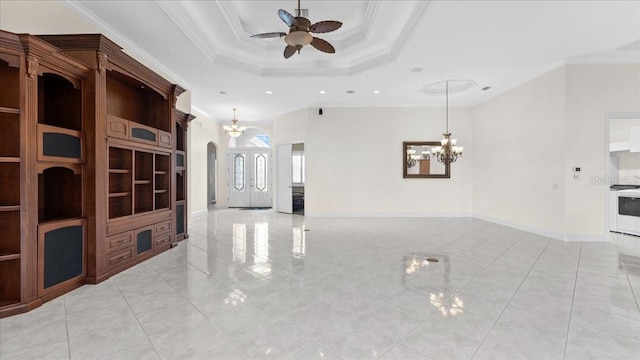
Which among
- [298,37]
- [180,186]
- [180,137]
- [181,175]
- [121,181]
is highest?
[298,37]

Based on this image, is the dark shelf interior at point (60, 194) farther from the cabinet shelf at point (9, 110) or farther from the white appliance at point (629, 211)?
the white appliance at point (629, 211)

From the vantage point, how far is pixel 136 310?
2428mm

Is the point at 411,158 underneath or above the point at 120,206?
above

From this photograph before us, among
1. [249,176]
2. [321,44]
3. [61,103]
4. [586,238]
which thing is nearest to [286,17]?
[321,44]

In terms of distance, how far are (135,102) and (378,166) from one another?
19.5 ft

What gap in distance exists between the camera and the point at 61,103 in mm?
3145

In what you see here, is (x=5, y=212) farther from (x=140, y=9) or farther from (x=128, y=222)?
(x=140, y=9)

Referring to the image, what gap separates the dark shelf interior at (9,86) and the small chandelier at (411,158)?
25.0 feet

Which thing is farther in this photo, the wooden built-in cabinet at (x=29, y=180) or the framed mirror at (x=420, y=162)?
the framed mirror at (x=420, y=162)

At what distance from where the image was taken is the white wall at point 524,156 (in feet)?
16.8

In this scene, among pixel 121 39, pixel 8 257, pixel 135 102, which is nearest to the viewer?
pixel 8 257

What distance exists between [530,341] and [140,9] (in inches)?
207

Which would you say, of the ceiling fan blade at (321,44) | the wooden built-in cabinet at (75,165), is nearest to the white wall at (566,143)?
the ceiling fan blade at (321,44)

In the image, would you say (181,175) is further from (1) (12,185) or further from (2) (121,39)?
(1) (12,185)
